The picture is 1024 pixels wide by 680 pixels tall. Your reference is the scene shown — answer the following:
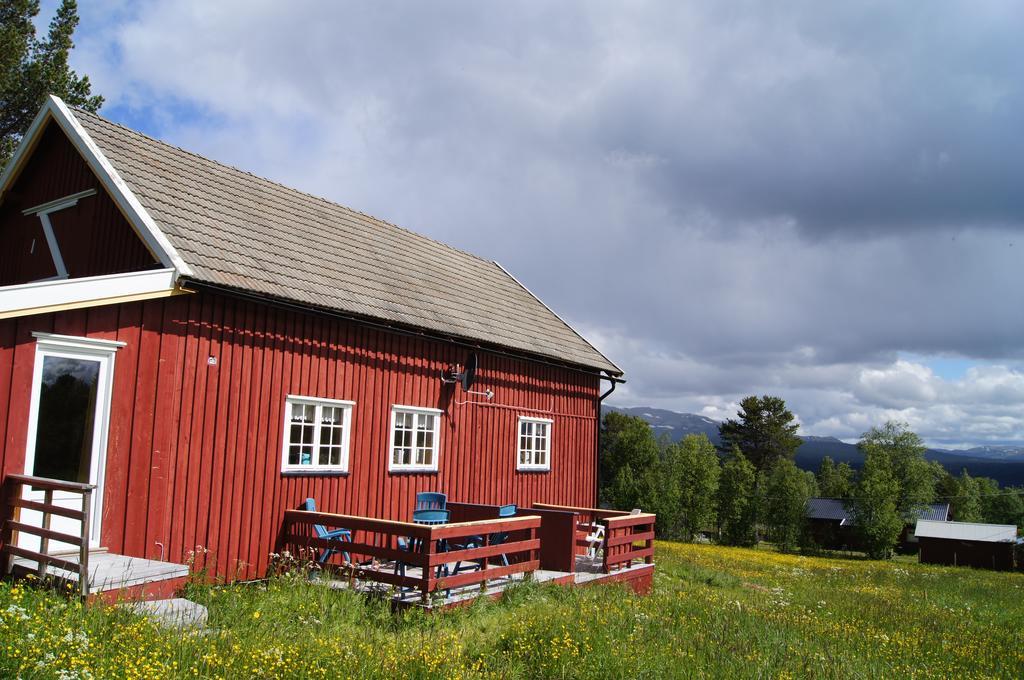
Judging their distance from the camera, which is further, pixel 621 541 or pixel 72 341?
pixel 621 541

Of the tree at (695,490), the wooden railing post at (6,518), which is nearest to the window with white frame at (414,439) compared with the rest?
the wooden railing post at (6,518)

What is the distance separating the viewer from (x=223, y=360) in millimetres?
9789

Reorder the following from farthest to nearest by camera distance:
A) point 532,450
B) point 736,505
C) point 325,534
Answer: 1. point 736,505
2. point 532,450
3. point 325,534

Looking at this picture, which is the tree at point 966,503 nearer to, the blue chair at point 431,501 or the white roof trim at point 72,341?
the blue chair at point 431,501

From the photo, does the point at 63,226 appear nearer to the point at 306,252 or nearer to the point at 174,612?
the point at 306,252

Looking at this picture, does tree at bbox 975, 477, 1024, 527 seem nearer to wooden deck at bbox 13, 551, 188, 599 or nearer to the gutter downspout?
the gutter downspout

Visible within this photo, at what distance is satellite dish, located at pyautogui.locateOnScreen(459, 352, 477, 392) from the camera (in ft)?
44.8

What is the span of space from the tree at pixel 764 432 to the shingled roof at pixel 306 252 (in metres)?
72.0

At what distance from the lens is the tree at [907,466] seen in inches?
2886

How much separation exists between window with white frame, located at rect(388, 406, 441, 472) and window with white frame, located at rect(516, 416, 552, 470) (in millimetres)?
2712

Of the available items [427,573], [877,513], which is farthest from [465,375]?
[877,513]

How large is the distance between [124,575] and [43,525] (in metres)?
1.02

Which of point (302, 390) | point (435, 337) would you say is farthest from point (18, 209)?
point (435, 337)

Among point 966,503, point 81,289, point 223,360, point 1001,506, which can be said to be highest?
point 81,289
